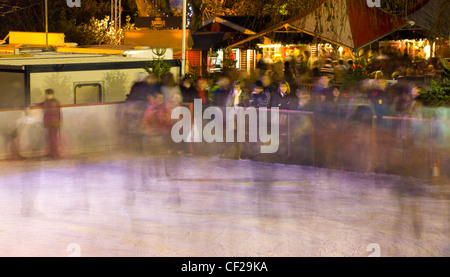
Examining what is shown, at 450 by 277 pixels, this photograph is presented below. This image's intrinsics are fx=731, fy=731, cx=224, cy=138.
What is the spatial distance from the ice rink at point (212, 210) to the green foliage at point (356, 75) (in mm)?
5394

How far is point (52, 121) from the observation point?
14.6 metres

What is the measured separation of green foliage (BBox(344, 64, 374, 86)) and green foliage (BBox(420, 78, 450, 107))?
5103 millimetres

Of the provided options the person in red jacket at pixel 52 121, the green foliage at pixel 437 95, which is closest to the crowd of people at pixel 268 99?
the green foliage at pixel 437 95

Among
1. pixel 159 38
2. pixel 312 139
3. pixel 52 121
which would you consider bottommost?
pixel 312 139

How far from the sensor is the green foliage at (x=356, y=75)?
730 inches

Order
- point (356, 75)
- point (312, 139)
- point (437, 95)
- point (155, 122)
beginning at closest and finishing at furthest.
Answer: point (155, 122) < point (437, 95) < point (312, 139) < point (356, 75)

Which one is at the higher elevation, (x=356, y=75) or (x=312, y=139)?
(x=356, y=75)

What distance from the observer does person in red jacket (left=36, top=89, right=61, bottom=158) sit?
14.5m

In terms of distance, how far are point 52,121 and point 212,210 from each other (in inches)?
227

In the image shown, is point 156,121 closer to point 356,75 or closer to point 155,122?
point 155,122

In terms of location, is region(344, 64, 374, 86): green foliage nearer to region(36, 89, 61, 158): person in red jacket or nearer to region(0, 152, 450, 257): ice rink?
region(0, 152, 450, 257): ice rink

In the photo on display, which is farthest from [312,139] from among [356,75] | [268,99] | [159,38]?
[159,38]

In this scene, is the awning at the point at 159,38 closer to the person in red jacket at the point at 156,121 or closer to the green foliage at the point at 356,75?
the green foliage at the point at 356,75
